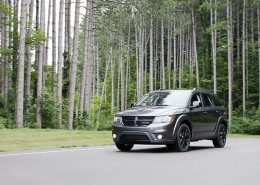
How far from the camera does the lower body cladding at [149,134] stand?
525 inches

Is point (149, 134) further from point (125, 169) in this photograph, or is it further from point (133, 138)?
point (125, 169)

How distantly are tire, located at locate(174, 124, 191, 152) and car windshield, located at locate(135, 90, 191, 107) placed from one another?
2.44ft

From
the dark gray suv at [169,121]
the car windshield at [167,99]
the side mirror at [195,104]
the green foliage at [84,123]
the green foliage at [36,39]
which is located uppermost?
the green foliage at [36,39]

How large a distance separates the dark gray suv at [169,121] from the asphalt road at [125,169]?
2.90 ft

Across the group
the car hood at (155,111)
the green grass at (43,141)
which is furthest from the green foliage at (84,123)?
the car hood at (155,111)

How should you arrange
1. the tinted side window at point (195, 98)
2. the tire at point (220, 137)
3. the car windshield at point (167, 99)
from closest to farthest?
the car windshield at point (167, 99) → the tinted side window at point (195, 98) → the tire at point (220, 137)

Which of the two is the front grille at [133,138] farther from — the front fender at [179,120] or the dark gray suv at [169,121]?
the front fender at [179,120]

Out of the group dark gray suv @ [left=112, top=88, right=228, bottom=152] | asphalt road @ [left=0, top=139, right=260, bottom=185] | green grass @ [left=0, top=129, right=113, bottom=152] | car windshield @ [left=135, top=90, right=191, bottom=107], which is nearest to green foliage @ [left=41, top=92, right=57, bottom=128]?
green grass @ [left=0, top=129, right=113, bottom=152]

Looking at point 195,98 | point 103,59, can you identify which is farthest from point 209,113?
point 103,59

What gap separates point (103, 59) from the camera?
93.6 meters

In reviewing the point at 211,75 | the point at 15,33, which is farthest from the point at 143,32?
the point at 15,33

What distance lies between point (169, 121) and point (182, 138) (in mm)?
791

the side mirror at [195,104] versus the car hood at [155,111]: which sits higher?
the side mirror at [195,104]

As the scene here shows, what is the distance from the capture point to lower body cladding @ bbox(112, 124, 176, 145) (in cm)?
1333
